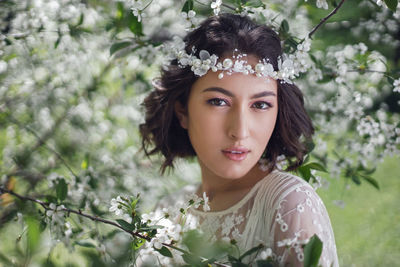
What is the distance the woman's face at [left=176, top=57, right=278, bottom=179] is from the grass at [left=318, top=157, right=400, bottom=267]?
1607 mm

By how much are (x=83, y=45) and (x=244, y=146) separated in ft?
5.13

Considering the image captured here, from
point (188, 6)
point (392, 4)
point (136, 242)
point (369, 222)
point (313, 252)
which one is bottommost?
point (369, 222)

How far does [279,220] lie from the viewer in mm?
1344

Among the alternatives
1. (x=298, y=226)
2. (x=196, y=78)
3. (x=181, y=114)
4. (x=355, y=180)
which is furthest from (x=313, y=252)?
(x=355, y=180)

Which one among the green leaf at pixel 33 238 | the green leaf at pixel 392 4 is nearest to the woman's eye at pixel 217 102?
the green leaf at pixel 392 4

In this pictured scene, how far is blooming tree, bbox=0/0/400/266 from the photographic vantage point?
1.69 m

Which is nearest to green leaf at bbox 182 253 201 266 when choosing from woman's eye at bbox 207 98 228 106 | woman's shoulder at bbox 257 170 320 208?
woman's shoulder at bbox 257 170 320 208

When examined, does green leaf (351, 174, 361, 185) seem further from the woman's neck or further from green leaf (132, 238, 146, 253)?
green leaf (132, 238, 146, 253)

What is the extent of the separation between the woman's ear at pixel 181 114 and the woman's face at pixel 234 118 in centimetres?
18

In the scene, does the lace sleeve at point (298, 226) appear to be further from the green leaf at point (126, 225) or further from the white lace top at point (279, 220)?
the green leaf at point (126, 225)

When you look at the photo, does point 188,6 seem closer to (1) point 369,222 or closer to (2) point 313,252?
(2) point 313,252

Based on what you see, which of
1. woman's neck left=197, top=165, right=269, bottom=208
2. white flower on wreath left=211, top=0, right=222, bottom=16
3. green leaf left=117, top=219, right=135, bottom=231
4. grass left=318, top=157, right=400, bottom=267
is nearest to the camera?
green leaf left=117, top=219, right=135, bottom=231

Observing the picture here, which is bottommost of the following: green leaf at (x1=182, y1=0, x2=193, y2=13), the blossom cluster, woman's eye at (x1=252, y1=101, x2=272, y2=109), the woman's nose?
the woman's nose

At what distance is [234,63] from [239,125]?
21 cm
